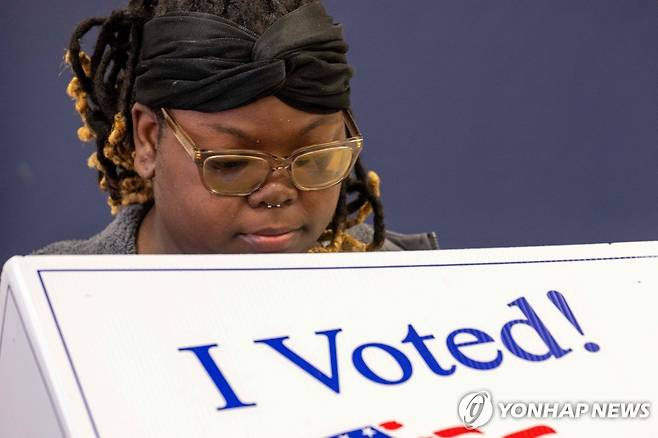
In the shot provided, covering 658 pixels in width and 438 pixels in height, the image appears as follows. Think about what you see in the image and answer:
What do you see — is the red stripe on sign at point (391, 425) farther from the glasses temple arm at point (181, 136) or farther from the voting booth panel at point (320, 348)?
the glasses temple arm at point (181, 136)

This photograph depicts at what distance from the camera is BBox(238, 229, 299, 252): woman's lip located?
1.13 metres

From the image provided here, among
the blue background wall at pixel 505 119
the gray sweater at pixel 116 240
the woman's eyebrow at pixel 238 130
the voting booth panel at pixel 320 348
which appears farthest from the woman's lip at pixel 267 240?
the blue background wall at pixel 505 119

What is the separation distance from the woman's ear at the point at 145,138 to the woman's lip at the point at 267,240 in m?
0.16

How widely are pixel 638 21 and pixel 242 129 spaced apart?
1130 millimetres

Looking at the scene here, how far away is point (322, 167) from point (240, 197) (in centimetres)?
10

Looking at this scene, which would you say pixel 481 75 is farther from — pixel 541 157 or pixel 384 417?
pixel 384 417

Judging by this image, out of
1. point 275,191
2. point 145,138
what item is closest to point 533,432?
point 275,191

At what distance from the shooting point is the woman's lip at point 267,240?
1.13 metres

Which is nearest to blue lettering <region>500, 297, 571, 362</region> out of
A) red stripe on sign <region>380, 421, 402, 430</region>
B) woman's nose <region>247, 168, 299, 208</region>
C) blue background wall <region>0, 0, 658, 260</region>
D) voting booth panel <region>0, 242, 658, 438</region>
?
voting booth panel <region>0, 242, 658, 438</region>

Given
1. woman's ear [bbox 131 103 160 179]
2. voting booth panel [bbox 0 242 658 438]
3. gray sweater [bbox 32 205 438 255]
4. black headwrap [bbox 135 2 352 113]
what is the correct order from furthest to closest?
gray sweater [bbox 32 205 438 255] → woman's ear [bbox 131 103 160 179] → black headwrap [bbox 135 2 352 113] → voting booth panel [bbox 0 242 658 438]

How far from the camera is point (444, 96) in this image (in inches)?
74.8

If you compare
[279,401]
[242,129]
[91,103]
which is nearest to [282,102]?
[242,129]

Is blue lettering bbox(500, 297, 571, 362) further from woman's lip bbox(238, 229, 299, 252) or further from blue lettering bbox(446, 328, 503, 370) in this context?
woman's lip bbox(238, 229, 299, 252)

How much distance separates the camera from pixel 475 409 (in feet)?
2.25
